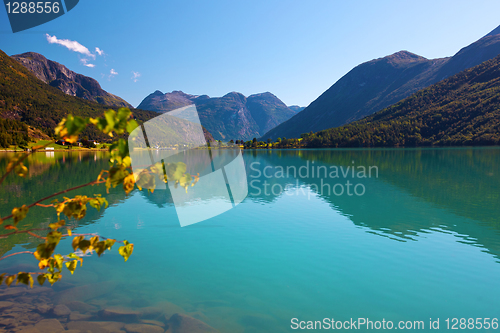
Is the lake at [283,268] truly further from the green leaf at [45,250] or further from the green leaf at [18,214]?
the green leaf at [18,214]

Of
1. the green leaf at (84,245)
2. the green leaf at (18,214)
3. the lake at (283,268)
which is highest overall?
the green leaf at (18,214)

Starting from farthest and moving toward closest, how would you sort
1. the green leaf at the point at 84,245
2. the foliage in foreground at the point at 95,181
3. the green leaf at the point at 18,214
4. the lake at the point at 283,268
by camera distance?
the lake at the point at 283,268, the green leaf at the point at 84,245, the green leaf at the point at 18,214, the foliage in foreground at the point at 95,181

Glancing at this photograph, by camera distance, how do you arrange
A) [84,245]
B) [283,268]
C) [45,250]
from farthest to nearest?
[283,268], [84,245], [45,250]

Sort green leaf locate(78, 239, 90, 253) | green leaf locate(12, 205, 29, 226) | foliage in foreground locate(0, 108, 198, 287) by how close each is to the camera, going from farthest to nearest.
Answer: green leaf locate(78, 239, 90, 253), green leaf locate(12, 205, 29, 226), foliage in foreground locate(0, 108, 198, 287)

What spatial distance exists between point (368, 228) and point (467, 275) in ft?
18.5

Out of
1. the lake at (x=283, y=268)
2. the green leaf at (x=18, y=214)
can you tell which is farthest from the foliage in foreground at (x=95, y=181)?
the lake at (x=283, y=268)

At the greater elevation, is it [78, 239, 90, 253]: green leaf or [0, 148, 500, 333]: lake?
[78, 239, 90, 253]: green leaf

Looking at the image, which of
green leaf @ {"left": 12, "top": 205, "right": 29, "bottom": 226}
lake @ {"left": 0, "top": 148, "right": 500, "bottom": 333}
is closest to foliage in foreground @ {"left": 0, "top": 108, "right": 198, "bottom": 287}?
green leaf @ {"left": 12, "top": 205, "right": 29, "bottom": 226}

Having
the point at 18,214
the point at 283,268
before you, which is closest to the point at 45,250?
the point at 18,214

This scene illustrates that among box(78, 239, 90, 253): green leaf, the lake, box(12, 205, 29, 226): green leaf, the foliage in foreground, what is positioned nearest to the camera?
the foliage in foreground

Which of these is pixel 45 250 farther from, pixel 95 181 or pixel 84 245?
pixel 95 181

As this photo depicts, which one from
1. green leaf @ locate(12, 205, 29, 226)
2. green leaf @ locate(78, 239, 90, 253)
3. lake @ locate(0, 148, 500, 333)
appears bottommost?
lake @ locate(0, 148, 500, 333)

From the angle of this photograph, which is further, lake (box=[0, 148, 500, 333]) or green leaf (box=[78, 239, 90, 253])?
lake (box=[0, 148, 500, 333])

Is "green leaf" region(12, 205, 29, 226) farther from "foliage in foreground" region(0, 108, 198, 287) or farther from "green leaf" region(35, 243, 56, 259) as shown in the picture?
"green leaf" region(35, 243, 56, 259)
